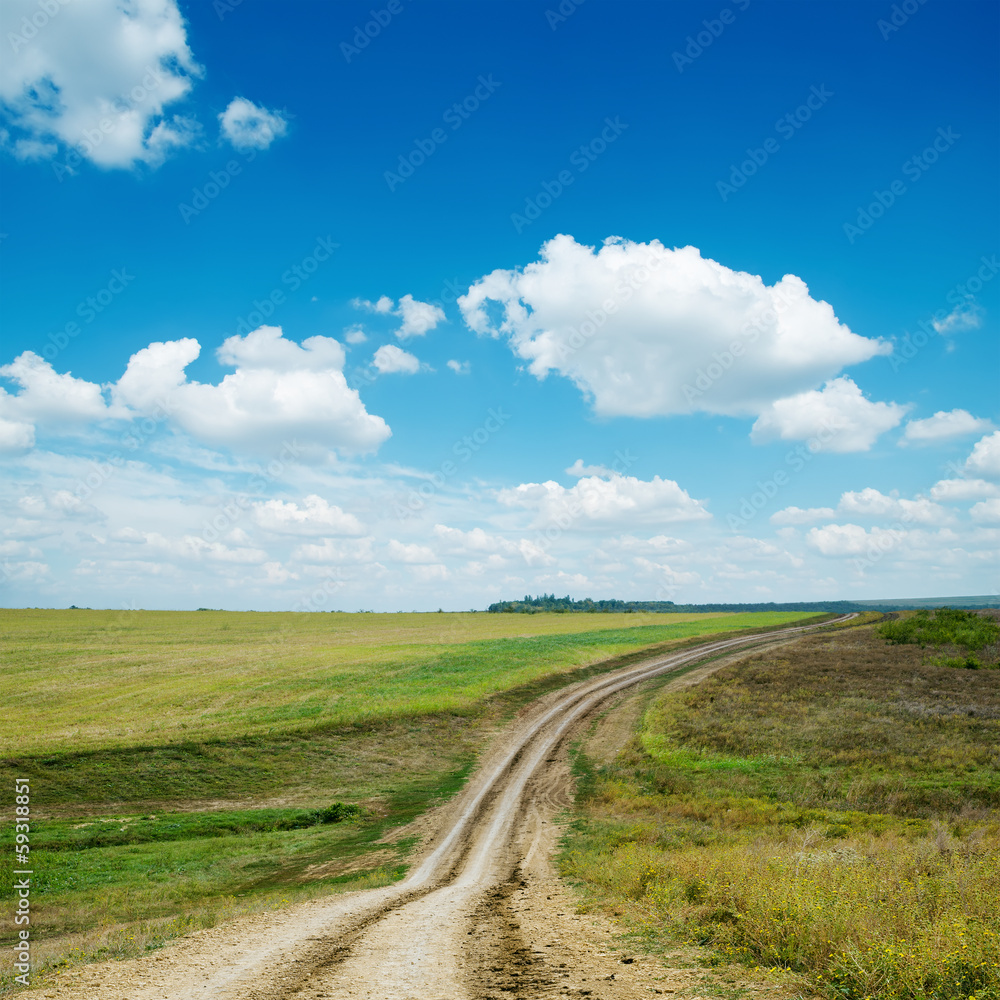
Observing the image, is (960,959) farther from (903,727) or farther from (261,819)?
(903,727)

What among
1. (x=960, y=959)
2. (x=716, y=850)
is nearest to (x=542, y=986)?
(x=960, y=959)

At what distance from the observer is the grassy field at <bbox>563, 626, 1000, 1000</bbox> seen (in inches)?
323

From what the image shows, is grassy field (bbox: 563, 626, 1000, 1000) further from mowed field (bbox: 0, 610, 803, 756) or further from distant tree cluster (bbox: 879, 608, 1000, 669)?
mowed field (bbox: 0, 610, 803, 756)

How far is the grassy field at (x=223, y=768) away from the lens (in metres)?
15.8

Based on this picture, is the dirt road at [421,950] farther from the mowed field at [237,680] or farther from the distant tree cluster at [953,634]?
the distant tree cluster at [953,634]

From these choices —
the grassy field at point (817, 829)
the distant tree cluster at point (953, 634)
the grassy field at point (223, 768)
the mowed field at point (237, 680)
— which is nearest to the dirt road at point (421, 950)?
the grassy field at point (817, 829)

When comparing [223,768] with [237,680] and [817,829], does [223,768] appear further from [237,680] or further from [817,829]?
[817,829]

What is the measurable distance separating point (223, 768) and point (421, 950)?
20519 mm

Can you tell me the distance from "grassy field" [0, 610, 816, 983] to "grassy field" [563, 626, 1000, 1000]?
26.7ft

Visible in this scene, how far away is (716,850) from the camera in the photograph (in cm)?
1574

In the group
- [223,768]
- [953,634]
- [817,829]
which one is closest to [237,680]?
[223,768]

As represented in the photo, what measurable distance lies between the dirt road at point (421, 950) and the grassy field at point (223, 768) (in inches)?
61.5

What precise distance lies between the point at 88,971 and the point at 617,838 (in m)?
13.9

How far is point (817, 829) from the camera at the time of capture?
17.5 metres
